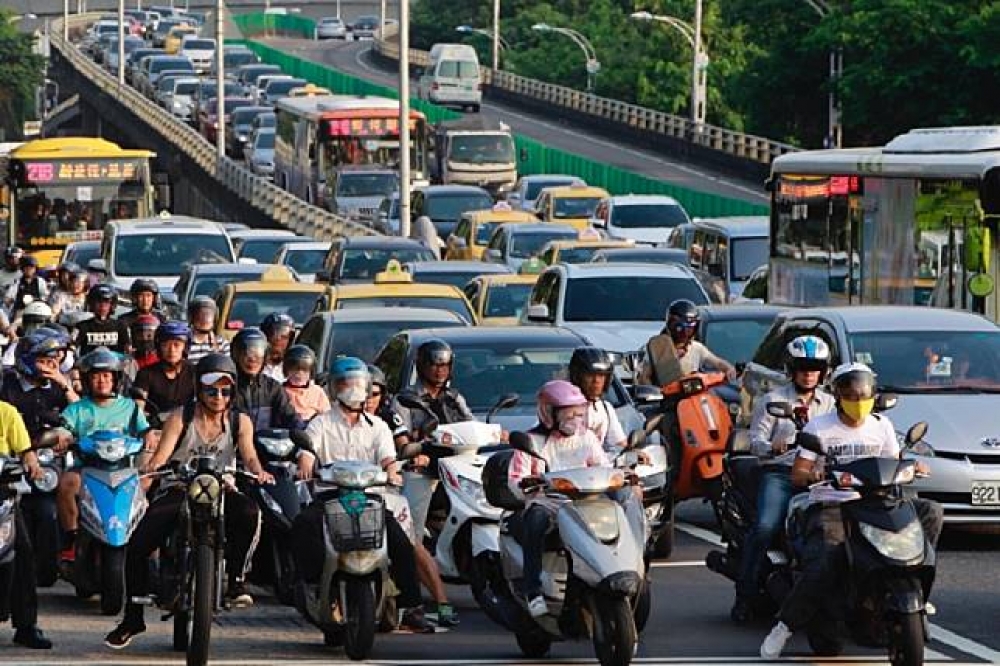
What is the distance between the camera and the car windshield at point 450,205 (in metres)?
52.5

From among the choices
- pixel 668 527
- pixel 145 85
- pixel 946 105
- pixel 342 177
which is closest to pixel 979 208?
pixel 668 527

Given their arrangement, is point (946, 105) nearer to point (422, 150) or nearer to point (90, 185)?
point (422, 150)

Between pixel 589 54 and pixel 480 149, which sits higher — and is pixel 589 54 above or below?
above

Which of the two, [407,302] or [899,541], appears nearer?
[899,541]

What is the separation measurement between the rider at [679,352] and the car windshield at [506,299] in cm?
1020

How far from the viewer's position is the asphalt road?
46.6ft

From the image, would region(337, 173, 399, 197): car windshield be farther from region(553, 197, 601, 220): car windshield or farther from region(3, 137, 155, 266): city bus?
region(3, 137, 155, 266): city bus

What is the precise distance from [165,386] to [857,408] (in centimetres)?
549

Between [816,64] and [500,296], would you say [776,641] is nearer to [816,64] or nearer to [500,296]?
[500,296]

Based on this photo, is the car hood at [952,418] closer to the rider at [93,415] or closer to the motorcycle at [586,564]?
the motorcycle at [586,564]

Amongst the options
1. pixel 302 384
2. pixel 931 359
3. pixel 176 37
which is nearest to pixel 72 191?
pixel 931 359

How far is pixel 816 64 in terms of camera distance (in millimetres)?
82000

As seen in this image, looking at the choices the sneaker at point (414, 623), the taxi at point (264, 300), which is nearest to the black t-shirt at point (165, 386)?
the sneaker at point (414, 623)

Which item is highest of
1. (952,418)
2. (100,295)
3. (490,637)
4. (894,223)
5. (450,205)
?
(894,223)
